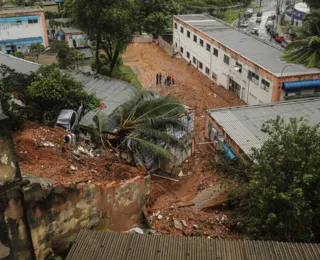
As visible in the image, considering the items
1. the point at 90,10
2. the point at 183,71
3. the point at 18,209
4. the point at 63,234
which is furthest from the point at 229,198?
the point at 183,71

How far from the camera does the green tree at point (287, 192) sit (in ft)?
40.4

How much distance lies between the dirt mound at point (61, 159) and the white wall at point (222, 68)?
16155mm

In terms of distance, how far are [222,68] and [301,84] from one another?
992 cm

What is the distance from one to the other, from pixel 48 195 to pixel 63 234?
1715mm

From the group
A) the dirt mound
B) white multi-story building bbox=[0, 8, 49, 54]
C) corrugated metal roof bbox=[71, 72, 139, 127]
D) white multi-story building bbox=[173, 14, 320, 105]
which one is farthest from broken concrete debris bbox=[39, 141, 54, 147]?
white multi-story building bbox=[0, 8, 49, 54]

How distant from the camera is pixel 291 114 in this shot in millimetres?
22922

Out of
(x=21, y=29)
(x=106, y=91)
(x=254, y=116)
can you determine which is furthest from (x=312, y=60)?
(x=21, y=29)

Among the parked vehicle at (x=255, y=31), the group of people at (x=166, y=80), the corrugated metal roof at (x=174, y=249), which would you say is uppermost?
the corrugated metal roof at (x=174, y=249)

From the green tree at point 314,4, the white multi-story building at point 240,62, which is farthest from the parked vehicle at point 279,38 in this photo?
the white multi-story building at point 240,62

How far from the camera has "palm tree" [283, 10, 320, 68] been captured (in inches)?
1185

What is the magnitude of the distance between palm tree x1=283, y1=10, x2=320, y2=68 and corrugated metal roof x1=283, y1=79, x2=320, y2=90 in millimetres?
1984

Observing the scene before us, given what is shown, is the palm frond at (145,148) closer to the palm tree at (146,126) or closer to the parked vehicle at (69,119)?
the palm tree at (146,126)

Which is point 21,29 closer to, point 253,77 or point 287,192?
point 253,77

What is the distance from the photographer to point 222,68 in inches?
1415
